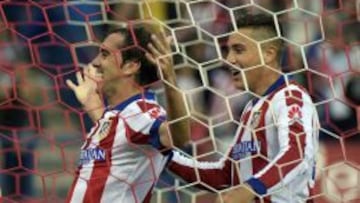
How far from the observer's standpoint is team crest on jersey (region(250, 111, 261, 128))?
170 centimetres

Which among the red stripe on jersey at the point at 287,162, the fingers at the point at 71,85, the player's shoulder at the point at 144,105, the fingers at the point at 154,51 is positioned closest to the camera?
the red stripe on jersey at the point at 287,162

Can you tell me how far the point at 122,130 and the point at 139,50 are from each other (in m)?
0.16

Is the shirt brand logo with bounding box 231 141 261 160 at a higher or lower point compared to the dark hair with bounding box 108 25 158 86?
lower

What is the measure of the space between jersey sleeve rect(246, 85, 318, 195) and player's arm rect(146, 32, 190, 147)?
15cm

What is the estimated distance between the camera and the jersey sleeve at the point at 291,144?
1.55 m

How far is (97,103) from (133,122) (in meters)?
0.10

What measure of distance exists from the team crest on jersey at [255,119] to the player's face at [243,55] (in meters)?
0.05

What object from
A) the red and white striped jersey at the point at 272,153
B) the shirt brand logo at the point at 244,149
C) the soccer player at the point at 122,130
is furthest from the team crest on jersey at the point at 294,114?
the soccer player at the point at 122,130

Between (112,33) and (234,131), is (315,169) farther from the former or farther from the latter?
(112,33)

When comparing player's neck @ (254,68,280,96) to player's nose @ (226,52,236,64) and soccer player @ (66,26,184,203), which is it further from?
soccer player @ (66,26,184,203)

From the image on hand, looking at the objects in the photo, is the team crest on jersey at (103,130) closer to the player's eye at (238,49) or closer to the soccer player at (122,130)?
the soccer player at (122,130)

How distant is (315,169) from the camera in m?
1.67

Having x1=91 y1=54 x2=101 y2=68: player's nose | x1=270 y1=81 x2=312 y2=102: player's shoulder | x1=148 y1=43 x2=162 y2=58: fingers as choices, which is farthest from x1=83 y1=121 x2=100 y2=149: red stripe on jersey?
x1=270 y1=81 x2=312 y2=102: player's shoulder

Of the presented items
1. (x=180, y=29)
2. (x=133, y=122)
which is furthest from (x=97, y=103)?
(x=180, y=29)
